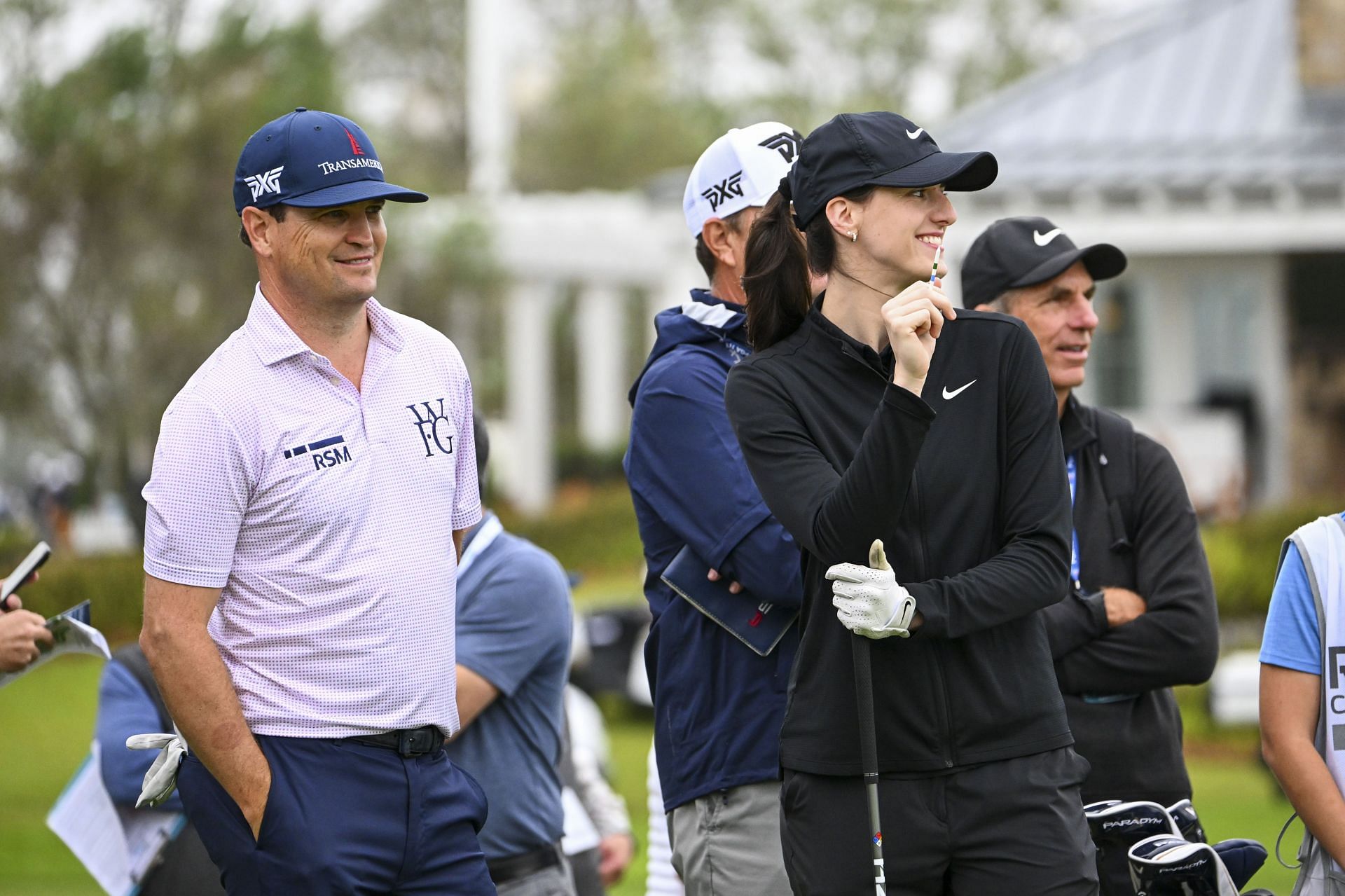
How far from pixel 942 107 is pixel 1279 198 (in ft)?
96.4

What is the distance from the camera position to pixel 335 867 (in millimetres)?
3623

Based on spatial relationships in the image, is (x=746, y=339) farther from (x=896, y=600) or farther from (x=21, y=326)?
(x=21, y=326)

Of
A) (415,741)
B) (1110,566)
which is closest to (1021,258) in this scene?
(1110,566)

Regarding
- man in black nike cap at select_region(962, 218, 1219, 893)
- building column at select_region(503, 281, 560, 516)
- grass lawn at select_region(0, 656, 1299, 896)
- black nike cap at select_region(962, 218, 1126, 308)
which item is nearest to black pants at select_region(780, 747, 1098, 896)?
man in black nike cap at select_region(962, 218, 1219, 893)

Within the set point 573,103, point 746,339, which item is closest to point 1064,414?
point 746,339

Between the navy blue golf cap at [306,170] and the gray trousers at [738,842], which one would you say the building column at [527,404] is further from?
the navy blue golf cap at [306,170]

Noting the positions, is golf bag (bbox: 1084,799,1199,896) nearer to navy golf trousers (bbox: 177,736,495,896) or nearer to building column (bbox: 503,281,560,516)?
navy golf trousers (bbox: 177,736,495,896)

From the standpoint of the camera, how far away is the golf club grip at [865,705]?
327 cm

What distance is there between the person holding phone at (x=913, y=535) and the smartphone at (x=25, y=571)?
5.80 feet

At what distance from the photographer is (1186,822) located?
4.38 m

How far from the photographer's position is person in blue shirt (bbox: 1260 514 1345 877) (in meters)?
3.88

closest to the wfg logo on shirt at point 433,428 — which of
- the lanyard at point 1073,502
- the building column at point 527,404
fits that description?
the lanyard at point 1073,502

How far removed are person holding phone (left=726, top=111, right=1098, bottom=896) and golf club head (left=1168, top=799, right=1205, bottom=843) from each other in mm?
1061

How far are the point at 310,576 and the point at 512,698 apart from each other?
132 cm
